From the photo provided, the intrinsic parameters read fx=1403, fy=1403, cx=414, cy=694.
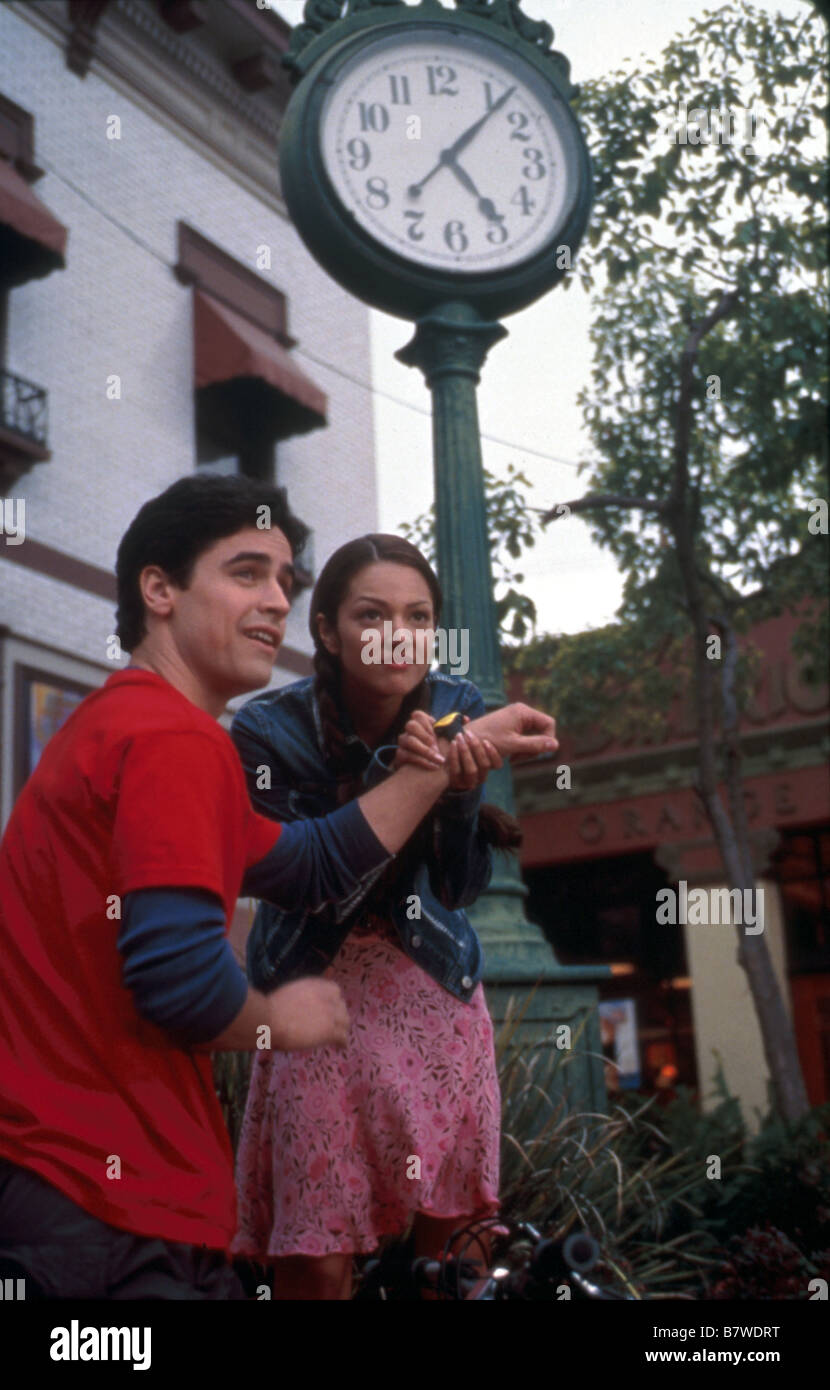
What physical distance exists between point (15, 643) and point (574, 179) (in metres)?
5.97

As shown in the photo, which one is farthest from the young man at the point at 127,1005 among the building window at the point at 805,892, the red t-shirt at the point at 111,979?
the building window at the point at 805,892

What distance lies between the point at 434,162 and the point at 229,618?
2.34 m

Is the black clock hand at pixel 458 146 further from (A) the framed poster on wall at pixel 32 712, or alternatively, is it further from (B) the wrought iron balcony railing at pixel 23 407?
(B) the wrought iron balcony railing at pixel 23 407

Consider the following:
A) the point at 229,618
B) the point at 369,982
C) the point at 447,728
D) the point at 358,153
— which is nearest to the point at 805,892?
the point at 358,153

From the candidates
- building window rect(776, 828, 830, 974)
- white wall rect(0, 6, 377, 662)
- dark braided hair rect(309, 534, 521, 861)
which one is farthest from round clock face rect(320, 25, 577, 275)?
building window rect(776, 828, 830, 974)

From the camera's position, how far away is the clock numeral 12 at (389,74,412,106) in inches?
141

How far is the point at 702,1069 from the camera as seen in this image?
12.6m

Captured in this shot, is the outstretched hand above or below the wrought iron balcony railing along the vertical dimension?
below

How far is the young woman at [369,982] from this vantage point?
6.41ft

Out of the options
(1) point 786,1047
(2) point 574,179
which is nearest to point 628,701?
(1) point 786,1047

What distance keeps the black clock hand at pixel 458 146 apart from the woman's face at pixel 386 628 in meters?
1.91

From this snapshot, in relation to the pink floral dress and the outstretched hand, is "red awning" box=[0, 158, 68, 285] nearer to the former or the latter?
the pink floral dress
